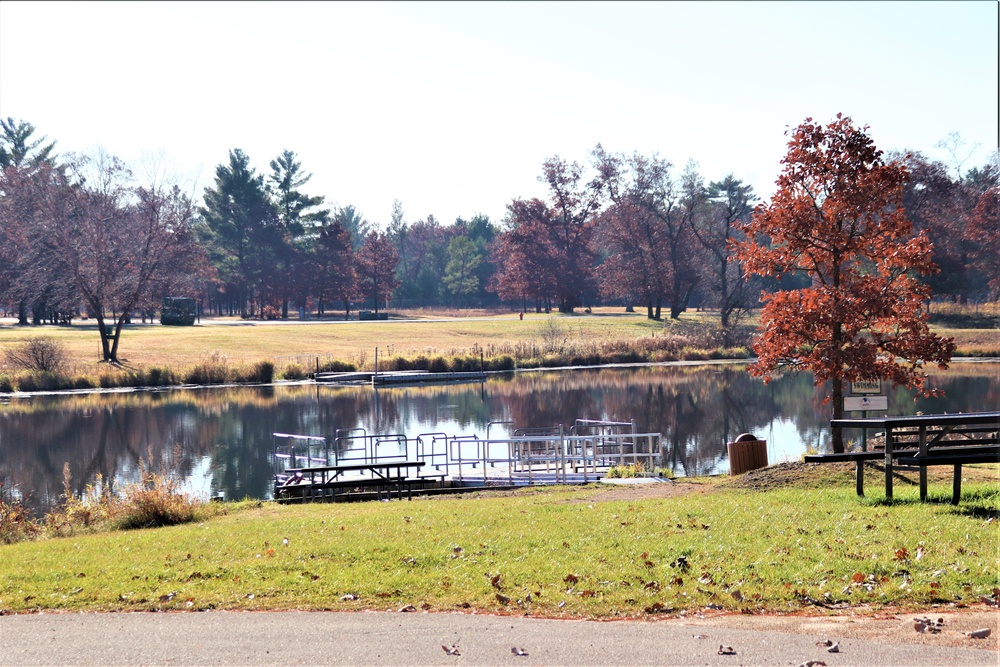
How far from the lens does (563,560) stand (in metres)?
10.6

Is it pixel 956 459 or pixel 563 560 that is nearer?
pixel 563 560

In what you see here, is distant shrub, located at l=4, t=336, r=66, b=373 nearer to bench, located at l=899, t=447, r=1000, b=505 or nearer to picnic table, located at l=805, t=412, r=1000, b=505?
picnic table, located at l=805, t=412, r=1000, b=505

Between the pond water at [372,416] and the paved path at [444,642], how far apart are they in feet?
48.7

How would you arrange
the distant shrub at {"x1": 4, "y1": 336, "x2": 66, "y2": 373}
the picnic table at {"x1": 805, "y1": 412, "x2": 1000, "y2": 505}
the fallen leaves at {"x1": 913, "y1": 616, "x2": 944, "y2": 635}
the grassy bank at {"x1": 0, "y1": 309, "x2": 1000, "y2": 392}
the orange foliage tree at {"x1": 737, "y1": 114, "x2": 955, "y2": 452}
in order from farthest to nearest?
the grassy bank at {"x1": 0, "y1": 309, "x2": 1000, "y2": 392} < the distant shrub at {"x1": 4, "y1": 336, "x2": 66, "y2": 373} < the orange foliage tree at {"x1": 737, "y1": 114, "x2": 955, "y2": 452} < the picnic table at {"x1": 805, "y1": 412, "x2": 1000, "y2": 505} < the fallen leaves at {"x1": 913, "y1": 616, "x2": 944, "y2": 635}

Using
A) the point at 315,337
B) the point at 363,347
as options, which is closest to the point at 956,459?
the point at 363,347

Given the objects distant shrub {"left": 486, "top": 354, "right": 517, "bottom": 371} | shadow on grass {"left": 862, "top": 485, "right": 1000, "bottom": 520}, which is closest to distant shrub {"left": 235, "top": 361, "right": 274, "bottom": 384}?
distant shrub {"left": 486, "top": 354, "right": 517, "bottom": 371}

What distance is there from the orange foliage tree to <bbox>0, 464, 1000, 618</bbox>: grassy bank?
5033mm

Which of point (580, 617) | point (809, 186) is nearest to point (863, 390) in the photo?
point (809, 186)

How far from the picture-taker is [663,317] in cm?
9000

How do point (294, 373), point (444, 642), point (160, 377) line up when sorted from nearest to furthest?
point (444, 642) < point (160, 377) < point (294, 373)

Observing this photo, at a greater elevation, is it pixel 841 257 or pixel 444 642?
pixel 841 257

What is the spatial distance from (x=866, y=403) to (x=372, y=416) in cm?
2312

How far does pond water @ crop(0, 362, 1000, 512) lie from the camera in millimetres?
28484

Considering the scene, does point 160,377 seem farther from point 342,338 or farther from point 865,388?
point 865,388
